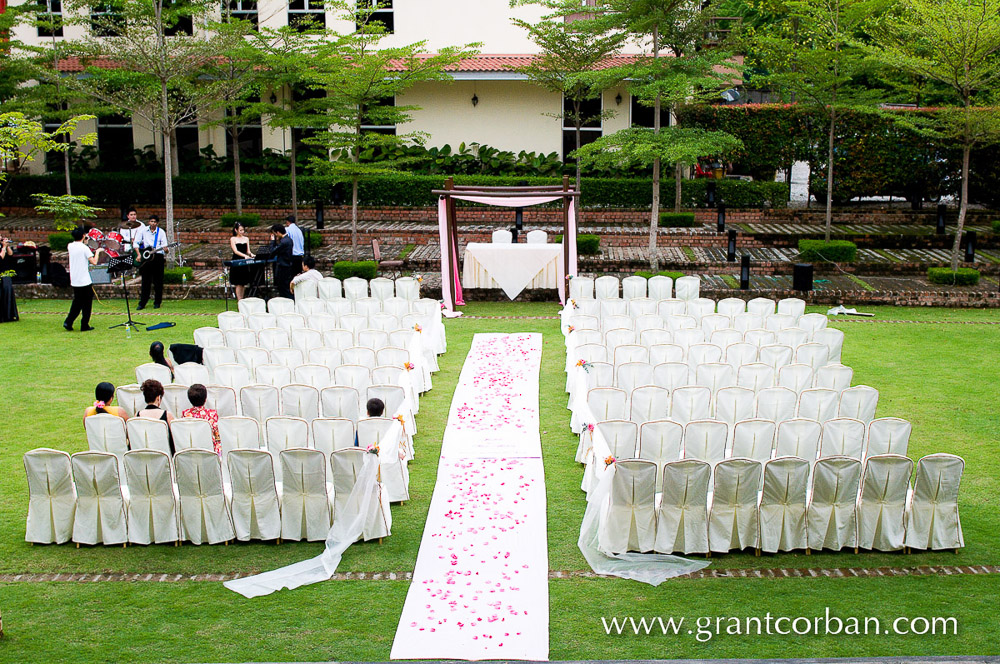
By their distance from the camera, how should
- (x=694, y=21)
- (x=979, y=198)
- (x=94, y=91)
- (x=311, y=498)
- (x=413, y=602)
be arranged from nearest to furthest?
(x=413, y=602) < (x=311, y=498) < (x=694, y=21) < (x=94, y=91) < (x=979, y=198)

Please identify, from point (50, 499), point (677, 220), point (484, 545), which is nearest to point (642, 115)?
point (677, 220)

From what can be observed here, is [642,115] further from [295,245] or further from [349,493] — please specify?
[349,493]

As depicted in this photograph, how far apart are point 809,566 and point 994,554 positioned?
1.66m

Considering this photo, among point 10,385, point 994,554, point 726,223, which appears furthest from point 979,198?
point 10,385

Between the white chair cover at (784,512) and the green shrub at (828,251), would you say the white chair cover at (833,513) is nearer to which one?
the white chair cover at (784,512)

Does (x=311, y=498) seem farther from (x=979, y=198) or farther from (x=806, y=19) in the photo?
(x=979, y=198)

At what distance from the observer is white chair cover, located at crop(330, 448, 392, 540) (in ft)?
26.6

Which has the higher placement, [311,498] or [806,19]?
[806,19]

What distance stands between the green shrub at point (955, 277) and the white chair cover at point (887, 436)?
38.8 feet

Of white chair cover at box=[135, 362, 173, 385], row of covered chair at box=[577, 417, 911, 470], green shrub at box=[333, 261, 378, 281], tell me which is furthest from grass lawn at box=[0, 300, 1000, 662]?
green shrub at box=[333, 261, 378, 281]

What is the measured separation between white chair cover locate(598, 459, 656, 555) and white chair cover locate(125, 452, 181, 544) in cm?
378

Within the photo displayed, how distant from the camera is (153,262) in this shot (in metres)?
17.5

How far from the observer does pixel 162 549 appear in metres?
8.20

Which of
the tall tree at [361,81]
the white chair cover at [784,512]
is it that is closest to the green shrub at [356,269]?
the tall tree at [361,81]
